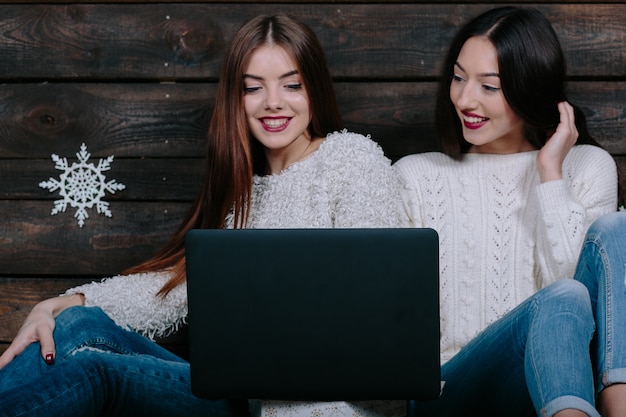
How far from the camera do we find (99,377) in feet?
4.33

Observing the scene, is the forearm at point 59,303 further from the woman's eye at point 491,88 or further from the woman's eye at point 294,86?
the woman's eye at point 491,88

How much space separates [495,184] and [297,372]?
779 millimetres

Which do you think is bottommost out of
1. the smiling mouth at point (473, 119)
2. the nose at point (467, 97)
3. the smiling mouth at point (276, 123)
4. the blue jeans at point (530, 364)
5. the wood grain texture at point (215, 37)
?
the blue jeans at point (530, 364)

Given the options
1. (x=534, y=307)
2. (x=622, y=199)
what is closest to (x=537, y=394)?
(x=534, y=307)

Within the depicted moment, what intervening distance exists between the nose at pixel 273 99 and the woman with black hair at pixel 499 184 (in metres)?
0.33

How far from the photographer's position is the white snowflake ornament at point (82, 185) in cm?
198

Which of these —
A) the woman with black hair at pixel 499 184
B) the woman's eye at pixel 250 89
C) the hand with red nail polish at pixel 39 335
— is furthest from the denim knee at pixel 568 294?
the hand with red nail polish at pixel 39 335

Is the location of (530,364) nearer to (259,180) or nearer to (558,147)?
(558,147)

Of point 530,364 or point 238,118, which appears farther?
point 238,118

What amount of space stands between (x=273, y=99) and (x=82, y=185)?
65 centimetres

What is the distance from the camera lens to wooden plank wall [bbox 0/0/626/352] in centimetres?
193

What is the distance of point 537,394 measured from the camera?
3.79 ft

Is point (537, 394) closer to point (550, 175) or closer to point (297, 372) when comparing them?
point (297, 372)

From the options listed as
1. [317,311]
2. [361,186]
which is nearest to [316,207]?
[361,186]
